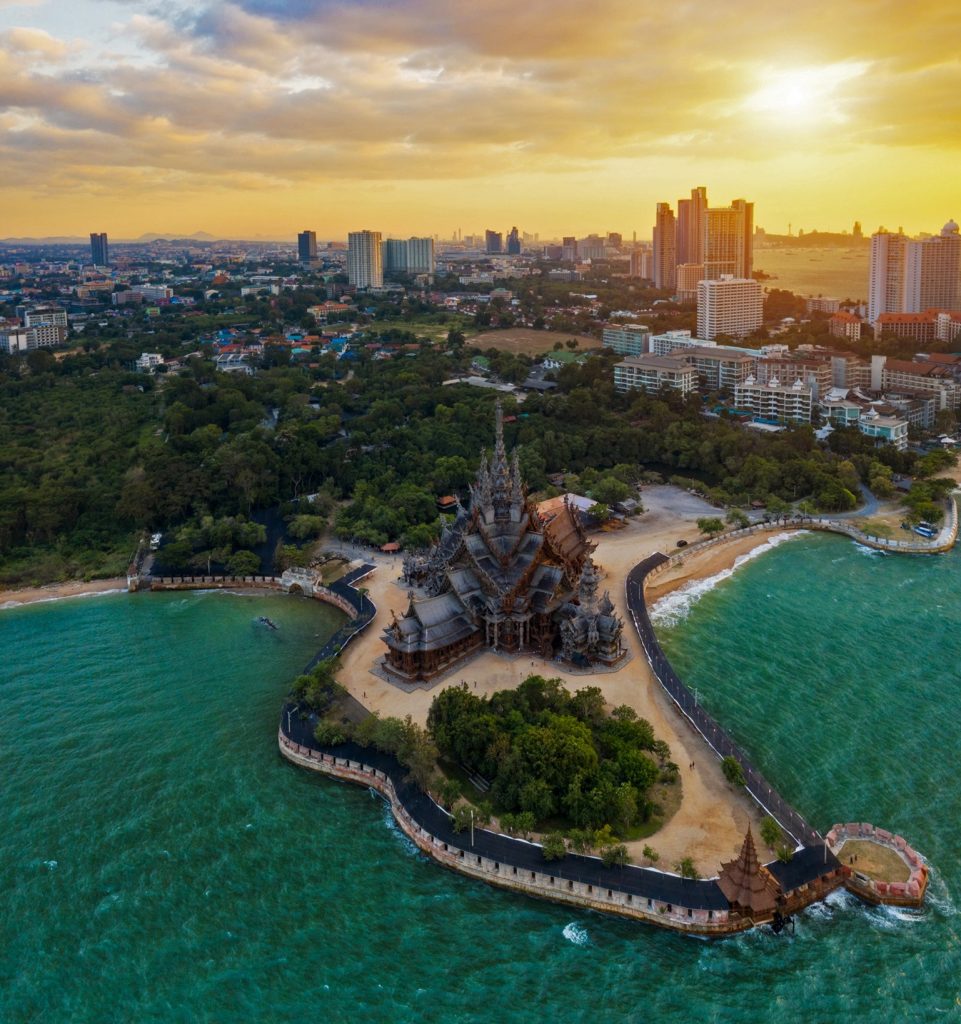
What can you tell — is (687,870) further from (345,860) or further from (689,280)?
(689,280)

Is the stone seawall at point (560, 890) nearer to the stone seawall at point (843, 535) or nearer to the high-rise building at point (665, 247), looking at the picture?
the stone seawall at point (843, 535)

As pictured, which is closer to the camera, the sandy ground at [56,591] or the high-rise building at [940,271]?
the sandy ground at [56,591]

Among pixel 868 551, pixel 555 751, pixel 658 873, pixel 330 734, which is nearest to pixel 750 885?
pixel 658 873

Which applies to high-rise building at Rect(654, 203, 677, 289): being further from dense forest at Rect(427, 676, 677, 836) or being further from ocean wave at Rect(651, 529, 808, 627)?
dense forest at Rect(427, 676, 677, 836)

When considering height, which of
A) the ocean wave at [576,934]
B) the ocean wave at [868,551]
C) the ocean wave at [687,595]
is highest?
the ocean wave at [868,551]

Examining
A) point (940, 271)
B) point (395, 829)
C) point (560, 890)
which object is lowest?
point (395, 829)

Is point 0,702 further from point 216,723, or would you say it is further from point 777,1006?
point 777,1006

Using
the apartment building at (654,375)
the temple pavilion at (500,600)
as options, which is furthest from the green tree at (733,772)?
the apartment building at (654,375)
